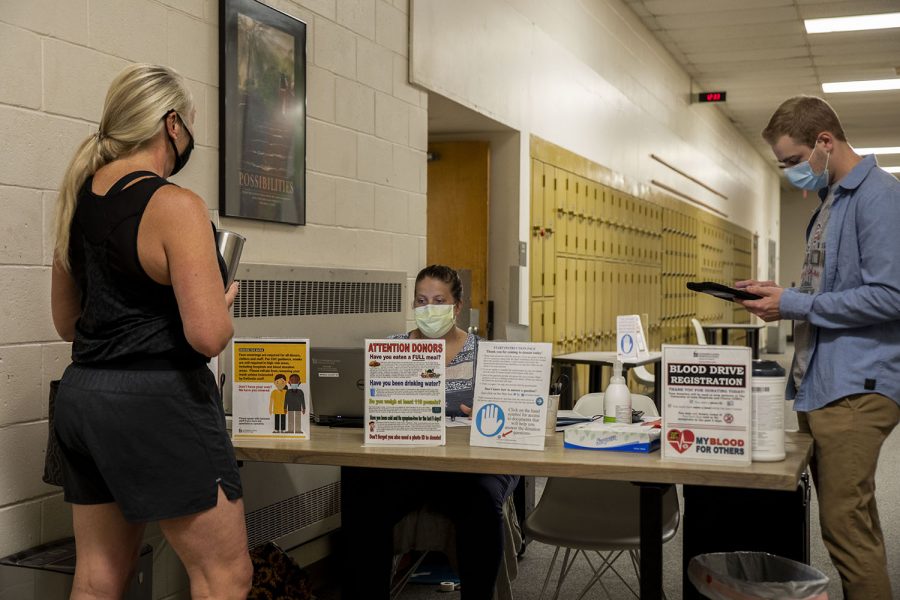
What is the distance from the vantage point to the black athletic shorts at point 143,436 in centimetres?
180

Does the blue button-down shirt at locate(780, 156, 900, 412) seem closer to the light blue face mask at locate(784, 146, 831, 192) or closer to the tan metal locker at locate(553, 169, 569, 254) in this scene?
the light blue face mask at locate(784, 146, 831, 192)

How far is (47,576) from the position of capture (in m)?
2.27

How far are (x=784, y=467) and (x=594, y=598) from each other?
1.54m

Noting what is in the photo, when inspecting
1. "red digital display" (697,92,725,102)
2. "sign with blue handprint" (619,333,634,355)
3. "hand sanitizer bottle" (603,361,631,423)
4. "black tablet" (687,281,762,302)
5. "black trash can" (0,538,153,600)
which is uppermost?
"red digital display" (697,92,725,102)

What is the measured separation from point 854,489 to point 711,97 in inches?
344

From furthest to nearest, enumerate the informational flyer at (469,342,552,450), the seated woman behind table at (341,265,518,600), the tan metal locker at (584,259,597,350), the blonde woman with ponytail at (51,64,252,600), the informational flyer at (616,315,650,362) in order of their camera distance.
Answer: the tan metal locker at (584,259,597,350) < the informational flyer at (616,315,650,362) < the seated woman behind table at (341,265,518,600) < the informational flyer at (469,342,552,450) < the blonde woman with ponytail at (51,64,252,600)

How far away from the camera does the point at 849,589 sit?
93.0 inches

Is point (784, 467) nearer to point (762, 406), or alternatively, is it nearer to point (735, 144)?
Result: point (762, 406)

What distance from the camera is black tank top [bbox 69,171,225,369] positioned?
5.94ft

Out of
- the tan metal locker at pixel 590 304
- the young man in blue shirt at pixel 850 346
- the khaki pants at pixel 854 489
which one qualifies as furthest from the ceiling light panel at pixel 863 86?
the khaki pants at pixel 854 489

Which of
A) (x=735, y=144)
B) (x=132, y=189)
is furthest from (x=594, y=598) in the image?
(x=735, y=144)

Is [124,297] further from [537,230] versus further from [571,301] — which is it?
[571,301]

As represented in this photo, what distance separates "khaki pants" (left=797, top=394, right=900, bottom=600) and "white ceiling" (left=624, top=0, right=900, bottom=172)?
5.87 m

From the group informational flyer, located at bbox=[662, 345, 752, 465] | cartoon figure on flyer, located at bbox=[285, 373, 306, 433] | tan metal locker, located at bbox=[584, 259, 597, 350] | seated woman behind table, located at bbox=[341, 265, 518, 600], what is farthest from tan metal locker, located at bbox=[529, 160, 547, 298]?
informational flyer, located at bbox=[662, 345, 752, 465]
